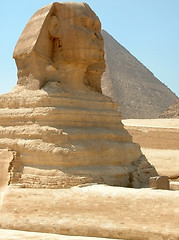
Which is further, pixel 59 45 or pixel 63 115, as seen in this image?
pixel 59 45

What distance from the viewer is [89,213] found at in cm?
832

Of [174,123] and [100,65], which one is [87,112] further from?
[174,123]

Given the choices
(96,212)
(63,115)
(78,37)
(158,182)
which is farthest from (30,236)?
(78,37)

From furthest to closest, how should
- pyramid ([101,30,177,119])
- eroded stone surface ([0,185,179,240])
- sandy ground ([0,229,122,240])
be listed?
1. pyramid ([101,30,177,119])
2. sandy ground ([0,229,122,240])
3. eroded stone surface ([0,185,179,240])

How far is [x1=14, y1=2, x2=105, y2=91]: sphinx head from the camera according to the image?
416 inches

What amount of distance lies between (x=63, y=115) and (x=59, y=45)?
1959 mm

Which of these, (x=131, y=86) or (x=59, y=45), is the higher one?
(x=131, y=86)

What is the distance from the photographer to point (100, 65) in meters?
12.1

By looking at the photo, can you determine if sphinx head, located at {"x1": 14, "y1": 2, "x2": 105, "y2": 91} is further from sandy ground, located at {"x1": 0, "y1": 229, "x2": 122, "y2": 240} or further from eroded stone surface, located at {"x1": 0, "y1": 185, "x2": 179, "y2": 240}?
sandy ground, located at {"x1": 0, "y1": 229, "x2": 122, "y2": 240}

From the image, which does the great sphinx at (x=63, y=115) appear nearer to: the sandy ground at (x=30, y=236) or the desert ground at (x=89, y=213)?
the desert ground at (x=89, y=213)


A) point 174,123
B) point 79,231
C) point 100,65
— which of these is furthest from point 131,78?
point 79,231

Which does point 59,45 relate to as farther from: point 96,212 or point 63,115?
point 96,212

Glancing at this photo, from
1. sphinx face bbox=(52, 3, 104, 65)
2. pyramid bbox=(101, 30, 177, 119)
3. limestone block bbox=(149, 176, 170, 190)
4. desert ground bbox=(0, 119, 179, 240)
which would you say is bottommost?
desert ground bbox=(0, 119, 179, 240)

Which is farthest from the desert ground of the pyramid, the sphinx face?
the pyramid
